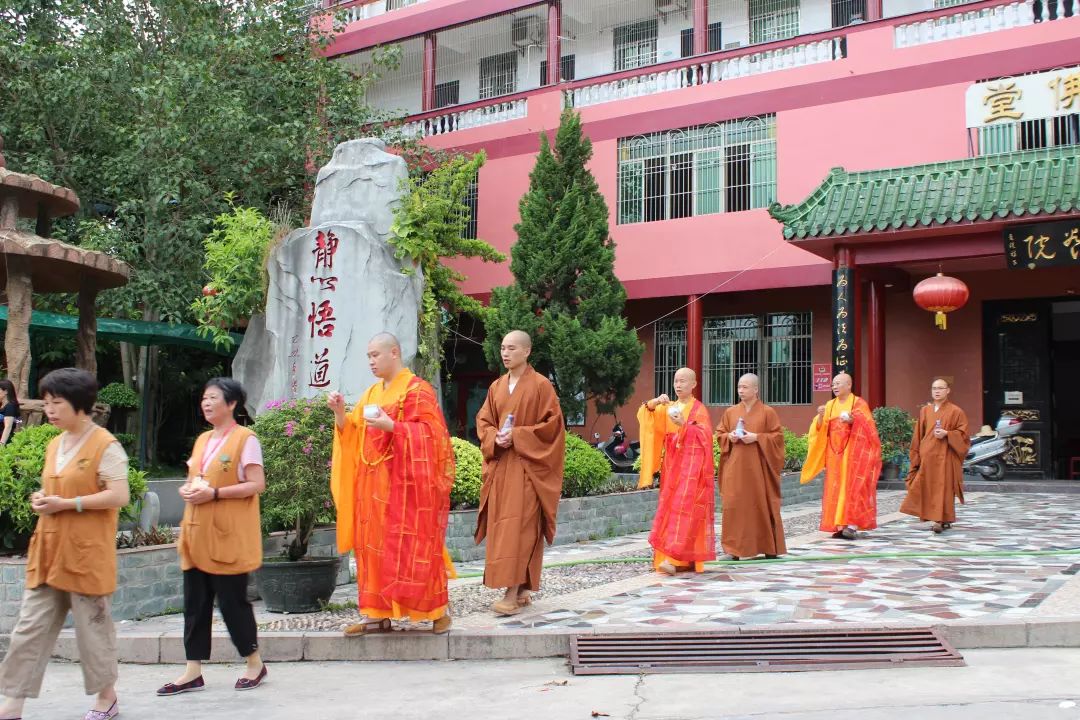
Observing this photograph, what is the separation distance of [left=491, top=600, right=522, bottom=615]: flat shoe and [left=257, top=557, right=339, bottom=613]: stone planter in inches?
42.4

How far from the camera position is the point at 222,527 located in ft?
15.5

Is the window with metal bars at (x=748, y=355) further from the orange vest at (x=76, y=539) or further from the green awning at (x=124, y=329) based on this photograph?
the orange vest at (x=76, y=539)

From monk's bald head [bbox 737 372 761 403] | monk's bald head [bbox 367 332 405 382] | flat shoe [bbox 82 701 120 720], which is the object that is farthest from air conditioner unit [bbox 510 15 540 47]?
flat shoe [bbox 82 701 120 720]

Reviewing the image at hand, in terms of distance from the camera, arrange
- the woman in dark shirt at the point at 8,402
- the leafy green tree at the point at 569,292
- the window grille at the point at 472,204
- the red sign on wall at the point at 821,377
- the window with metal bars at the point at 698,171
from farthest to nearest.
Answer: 1. the window grille at the point at 472,204
2. the red sign on wall at the point at 821,377
3. the window with metal bars at the point at 698,171
4. the leafy green tree at the point at 569,292
5. the woman in dark shirt at the point at 8,402

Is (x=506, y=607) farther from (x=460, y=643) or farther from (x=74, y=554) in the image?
(x=74, y=554)

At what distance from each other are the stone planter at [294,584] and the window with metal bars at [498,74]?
15.5 metres

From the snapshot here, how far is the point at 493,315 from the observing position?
45.5 feet

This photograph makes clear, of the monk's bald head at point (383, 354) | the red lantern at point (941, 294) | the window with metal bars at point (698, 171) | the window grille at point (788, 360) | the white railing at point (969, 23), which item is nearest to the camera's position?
the monk's bald head at point (383, 354)

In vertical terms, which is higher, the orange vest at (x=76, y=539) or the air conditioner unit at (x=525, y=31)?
the air conditioner unit at (x=525, y=31)

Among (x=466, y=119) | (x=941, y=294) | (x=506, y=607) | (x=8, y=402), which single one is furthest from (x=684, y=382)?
(x=466, y=119)

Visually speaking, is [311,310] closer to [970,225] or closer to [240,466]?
[240,466]

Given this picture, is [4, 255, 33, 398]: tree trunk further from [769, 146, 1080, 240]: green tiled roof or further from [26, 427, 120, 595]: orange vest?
[769, 146, 1080, 240]: green tiled roof

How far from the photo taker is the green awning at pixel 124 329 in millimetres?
13305

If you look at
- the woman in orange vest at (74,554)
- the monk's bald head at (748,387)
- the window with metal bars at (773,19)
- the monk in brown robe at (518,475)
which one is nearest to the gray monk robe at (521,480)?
the monk in brown robe at (518,475)
